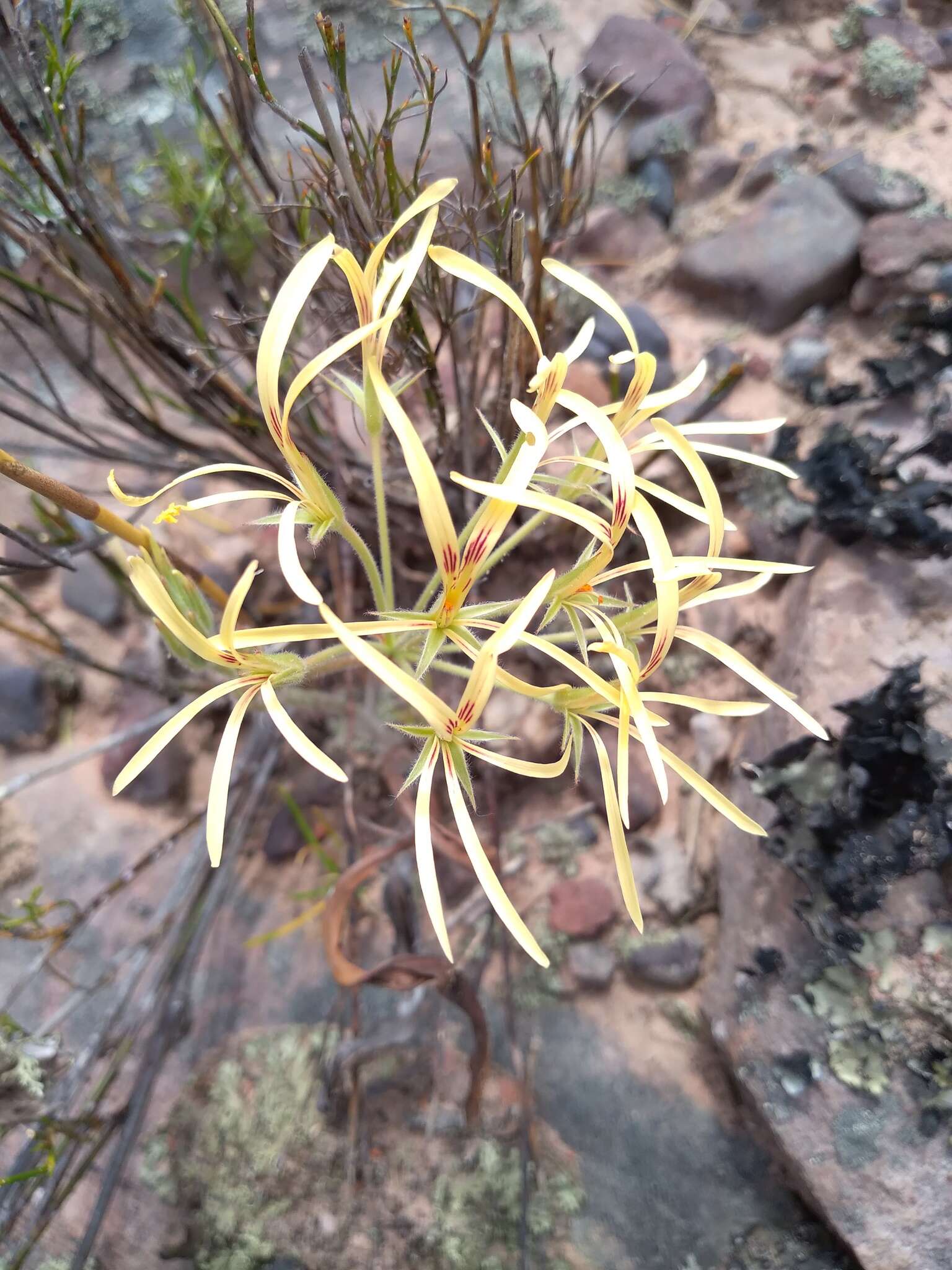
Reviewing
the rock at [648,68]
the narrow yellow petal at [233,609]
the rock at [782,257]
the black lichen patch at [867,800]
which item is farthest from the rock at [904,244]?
the narrow yellow petal at [233,609]

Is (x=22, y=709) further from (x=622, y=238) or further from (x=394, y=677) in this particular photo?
(x=622, y=238)

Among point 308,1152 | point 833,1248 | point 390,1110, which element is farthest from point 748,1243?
point 308,1152

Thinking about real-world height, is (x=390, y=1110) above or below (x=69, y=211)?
below

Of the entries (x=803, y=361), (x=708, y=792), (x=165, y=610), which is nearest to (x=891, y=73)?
(x=803, y=361)

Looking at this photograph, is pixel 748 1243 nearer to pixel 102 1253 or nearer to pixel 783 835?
pixel 783 835

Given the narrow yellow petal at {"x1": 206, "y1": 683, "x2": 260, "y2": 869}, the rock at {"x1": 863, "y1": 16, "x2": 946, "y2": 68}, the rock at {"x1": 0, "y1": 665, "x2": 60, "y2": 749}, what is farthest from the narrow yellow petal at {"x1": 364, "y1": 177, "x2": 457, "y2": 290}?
the rock at {"x1": 863, "y1": 16, "x2": 946, "y2": 68}

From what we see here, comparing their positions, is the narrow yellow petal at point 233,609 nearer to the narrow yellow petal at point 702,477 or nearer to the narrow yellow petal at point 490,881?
the narrow yellow petal at point 490,881

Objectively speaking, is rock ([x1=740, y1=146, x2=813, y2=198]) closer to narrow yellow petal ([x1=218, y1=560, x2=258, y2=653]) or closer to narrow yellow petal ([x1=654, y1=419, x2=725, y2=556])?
narrow yellow petal ([x1=654, y1=419, x2=725, y2=556])
